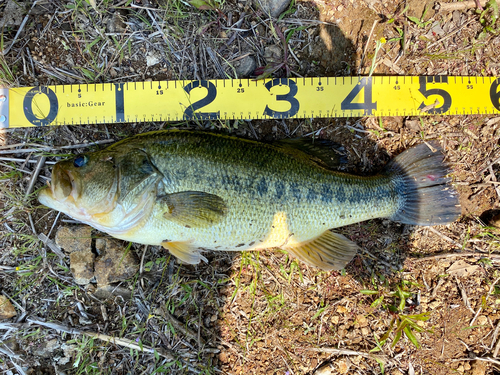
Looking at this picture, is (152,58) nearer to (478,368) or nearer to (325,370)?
(325,370)

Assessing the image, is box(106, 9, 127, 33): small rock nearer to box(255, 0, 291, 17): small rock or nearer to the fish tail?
box(255, 0, 291, 17): small rock

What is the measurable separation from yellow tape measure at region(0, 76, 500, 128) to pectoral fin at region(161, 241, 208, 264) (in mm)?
1349

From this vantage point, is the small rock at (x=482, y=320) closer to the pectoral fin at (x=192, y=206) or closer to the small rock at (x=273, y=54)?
the pectoral fin at (x=192, y=206)

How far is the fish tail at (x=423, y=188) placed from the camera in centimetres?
329

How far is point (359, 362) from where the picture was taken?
3438 millimetres

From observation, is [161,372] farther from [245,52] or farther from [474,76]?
[474,76]

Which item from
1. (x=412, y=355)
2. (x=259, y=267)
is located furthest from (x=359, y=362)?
(x=259, y=267)

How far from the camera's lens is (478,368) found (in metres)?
3.44

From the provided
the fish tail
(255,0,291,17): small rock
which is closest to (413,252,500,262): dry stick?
the fish tail

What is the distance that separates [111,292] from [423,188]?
3586 millimetres

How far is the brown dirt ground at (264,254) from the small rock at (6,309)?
2.5 inches

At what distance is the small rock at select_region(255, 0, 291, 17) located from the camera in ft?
11.2

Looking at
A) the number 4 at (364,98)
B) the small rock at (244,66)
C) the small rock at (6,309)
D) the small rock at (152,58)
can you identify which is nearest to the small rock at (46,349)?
the small rock at (6,309)

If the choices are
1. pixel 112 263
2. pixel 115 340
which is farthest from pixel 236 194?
pixel 115 340
